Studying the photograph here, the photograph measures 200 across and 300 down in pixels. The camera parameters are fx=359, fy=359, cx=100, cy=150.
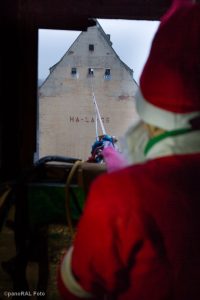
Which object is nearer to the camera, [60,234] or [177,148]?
[177,148]

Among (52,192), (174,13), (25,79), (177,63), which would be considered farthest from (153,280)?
(25,79)

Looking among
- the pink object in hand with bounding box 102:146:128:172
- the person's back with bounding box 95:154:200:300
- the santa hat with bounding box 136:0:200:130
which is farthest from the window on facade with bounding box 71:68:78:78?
the person's back with bounding box 95:154:200:300

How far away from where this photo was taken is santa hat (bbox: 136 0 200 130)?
2.99ft

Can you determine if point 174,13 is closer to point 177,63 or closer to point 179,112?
point 177,63

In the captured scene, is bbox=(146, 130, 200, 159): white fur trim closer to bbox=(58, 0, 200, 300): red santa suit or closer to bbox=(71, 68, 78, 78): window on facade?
bbox=(58, 0, 200, 300): red santa suit

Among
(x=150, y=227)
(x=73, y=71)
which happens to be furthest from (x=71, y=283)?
(x=73, y=71)

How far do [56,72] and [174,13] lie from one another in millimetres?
20447

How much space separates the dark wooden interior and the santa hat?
1149 mm

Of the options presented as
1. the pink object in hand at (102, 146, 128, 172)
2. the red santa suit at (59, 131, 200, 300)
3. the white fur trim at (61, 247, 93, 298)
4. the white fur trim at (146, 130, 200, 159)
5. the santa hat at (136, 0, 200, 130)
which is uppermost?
the santa hat at (136, 0, 200, 130)

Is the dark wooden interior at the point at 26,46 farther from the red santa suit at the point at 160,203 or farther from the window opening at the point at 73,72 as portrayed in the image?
the window opening at the point at 73,72

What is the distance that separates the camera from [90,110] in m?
21.6

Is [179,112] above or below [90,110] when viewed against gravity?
below

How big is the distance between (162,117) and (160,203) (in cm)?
22

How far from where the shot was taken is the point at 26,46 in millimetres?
2045
